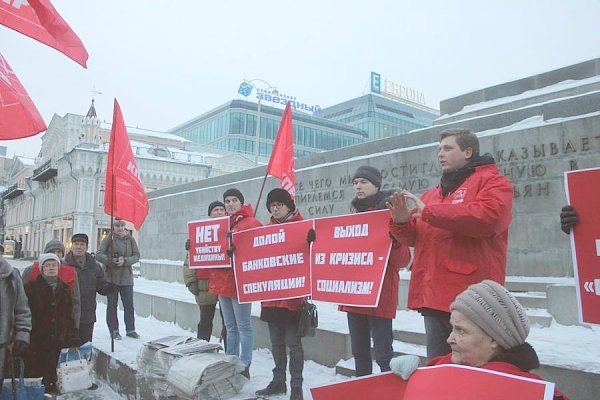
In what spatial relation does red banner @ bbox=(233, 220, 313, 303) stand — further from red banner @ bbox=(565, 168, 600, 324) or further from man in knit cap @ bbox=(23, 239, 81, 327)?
red banner @ bbox=(565, 168, 600, 324)

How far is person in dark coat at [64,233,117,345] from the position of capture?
586cm

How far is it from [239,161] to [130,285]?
45.1 meters

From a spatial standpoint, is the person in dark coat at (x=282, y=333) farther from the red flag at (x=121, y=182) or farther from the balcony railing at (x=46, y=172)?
the balcony railing at (x=46, y=172)

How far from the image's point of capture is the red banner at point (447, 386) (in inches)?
64.1

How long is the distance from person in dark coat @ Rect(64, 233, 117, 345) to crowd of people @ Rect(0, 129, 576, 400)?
1 centimetres

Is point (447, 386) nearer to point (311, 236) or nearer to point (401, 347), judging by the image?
point (311, 236)

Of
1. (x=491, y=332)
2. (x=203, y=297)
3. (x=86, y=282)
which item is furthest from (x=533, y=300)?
(x=86, y=282)

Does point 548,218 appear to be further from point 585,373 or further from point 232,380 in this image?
point 232,380

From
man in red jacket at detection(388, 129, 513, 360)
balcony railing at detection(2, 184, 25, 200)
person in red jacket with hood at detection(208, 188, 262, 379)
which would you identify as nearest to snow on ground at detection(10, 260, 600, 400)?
person in red jacket with hood at detection(208, 188, 262, 379)

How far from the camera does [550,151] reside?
6.22m

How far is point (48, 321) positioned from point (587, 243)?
471 cm

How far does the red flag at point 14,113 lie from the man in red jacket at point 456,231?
3.87 m

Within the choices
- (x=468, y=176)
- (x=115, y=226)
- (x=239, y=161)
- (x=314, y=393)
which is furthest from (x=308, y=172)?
(x=239, y=161)

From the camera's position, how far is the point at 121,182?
697 cm
